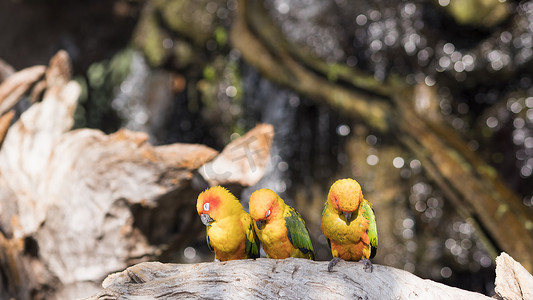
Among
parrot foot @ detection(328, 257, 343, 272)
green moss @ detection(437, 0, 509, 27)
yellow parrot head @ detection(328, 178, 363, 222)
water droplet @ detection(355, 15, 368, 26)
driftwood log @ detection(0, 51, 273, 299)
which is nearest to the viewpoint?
yellow parrot head @ detection(328, 178, 363, 222)

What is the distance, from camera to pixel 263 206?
8.63 ft

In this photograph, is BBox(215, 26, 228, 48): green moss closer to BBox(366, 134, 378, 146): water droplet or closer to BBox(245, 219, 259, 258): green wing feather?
BBox(366, 134, 378, 146): water droplet

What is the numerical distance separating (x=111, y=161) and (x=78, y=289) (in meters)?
1.09

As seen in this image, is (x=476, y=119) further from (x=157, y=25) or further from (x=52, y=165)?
(x=52, y=165)

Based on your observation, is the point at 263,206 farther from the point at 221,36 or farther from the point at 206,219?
the point at 221,36

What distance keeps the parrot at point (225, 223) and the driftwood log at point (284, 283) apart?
15cm

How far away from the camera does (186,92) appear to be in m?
7.54

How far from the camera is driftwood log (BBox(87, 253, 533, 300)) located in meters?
2.50

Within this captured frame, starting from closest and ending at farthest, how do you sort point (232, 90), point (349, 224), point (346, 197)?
point (346, 197)
point (349, 224)
point (232, 90)

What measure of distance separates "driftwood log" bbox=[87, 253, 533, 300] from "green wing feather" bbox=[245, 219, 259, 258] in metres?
0.21

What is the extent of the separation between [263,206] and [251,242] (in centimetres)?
35

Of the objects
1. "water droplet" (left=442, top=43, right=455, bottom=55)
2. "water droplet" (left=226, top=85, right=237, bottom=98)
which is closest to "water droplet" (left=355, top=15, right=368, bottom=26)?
"water droplet" (left=442, top=43, right=455, bottom=55)

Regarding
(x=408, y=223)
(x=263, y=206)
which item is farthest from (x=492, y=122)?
(x=263, y=206)

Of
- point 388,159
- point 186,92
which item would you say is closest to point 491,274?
point 388,159
